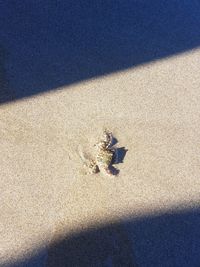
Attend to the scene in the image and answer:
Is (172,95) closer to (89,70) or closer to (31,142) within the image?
(89,70)

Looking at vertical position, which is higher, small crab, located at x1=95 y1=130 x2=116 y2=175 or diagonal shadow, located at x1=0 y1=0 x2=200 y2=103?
diagonal shadow, located at x1=0 y1=0 x2=200 y2=103

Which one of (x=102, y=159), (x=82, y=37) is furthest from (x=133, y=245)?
(x=82, y=37)

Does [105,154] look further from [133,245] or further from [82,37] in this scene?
[82,37]

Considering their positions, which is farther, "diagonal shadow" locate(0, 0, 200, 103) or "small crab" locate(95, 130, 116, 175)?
"diagonal shadow" locate(0, 0, 200, 103)

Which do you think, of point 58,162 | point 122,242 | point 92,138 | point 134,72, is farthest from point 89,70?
point 122,242

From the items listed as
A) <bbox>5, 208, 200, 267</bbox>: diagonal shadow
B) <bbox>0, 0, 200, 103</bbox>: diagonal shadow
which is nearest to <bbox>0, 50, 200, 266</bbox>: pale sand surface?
<bbox>5, 208, 200, 267</bbox>: diagonal shadow

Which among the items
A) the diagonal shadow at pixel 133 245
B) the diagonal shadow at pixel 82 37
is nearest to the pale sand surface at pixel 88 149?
the diagonal shadow at pixel 133 245

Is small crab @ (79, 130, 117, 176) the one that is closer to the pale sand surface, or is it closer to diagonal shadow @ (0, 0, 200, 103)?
the pale sand surface

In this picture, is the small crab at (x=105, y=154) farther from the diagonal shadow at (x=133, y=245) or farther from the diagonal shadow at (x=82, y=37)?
the diagonal shadow at (x=82, y=37)
